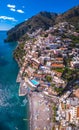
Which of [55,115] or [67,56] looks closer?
[55,115]

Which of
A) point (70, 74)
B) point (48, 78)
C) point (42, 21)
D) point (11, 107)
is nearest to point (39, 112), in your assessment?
point (11, 107)

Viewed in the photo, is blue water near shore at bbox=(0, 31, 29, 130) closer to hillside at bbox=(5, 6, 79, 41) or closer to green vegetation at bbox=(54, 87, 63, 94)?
green vegetation at bbox=(54, 87, 63, 94)

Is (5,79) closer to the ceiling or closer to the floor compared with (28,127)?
closer to the ceiling

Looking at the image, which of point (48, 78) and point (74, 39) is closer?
point (48, 78)

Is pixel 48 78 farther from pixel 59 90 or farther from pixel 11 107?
pixel 11 107

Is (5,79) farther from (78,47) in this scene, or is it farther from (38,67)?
(78,47)

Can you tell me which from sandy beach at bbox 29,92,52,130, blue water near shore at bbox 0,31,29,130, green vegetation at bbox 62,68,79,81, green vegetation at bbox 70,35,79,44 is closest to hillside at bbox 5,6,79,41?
green vegetation at bbox 70,35,79,44

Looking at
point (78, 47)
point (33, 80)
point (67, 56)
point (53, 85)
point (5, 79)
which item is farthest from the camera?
point (78, 47)

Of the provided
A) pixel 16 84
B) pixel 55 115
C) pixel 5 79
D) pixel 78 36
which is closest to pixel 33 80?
pixel 16 84
